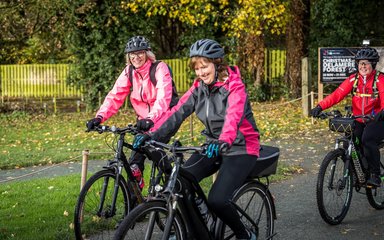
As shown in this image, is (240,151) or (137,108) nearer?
(240,151)

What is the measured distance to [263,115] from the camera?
1877cm

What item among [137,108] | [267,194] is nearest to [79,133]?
[137,108]

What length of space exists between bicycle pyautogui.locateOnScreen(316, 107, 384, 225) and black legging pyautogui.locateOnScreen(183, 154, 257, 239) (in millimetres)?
1842

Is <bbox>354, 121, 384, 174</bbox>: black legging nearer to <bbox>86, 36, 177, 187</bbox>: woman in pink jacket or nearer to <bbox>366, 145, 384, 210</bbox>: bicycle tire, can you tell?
<bbox>366, 145, 384, 210</bbox>: bicycle tire

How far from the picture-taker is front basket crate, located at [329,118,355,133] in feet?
22.7

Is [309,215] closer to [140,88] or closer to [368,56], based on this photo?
[368,56]

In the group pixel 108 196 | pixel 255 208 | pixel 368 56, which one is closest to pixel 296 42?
pixel 368 56

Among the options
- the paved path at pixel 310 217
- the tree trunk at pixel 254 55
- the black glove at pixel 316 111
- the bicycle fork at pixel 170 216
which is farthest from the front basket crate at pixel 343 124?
the tree trunk at pixel 254 55

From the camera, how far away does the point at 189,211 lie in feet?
15.7

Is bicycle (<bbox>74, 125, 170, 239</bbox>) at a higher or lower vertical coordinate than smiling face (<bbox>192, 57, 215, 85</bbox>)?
lower

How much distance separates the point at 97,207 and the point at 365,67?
3.42 m

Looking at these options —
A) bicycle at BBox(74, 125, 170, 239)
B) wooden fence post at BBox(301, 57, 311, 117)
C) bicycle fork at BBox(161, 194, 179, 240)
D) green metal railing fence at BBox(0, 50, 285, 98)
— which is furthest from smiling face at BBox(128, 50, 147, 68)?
green metal railing fence at BBox(0, 50, 285, 98)

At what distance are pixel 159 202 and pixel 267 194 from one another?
1.42m

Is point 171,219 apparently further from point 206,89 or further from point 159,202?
point 206,89
